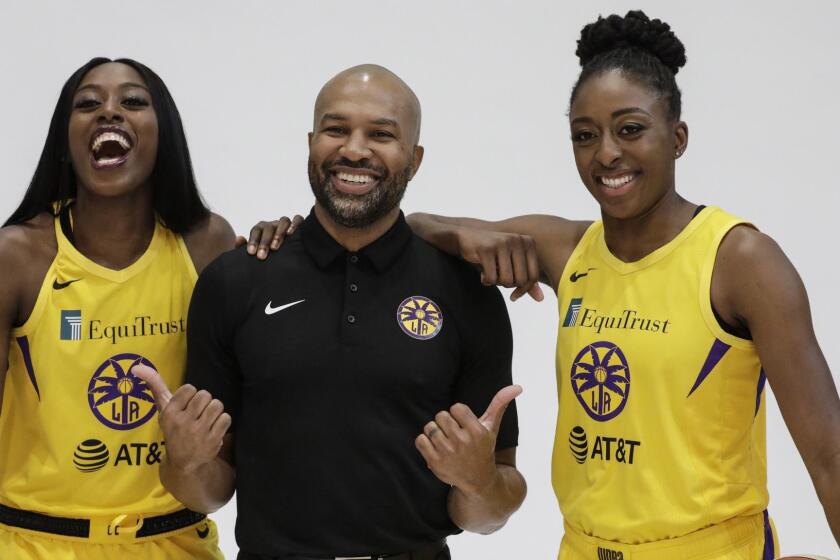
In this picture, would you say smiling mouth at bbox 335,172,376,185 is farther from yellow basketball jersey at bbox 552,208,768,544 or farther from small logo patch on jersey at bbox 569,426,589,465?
small logo patch on jersey at bbox 569,426,589,465

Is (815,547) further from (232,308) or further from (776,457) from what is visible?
(232,308)

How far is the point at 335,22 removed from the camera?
4.57 m

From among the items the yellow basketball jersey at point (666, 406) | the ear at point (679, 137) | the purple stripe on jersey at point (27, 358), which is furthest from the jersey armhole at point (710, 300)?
the purple stripe on jersey at point (27, 358)

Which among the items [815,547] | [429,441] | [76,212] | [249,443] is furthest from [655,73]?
[815,547]

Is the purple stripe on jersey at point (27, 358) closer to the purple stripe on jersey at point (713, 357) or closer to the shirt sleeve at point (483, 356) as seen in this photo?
the shirt sleeve at point (483, 356)

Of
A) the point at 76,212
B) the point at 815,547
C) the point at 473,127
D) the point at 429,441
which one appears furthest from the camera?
the point at 473,127

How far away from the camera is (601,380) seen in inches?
95.0

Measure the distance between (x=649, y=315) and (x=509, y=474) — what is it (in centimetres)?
46

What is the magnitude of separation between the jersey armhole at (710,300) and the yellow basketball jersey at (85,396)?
1114mm

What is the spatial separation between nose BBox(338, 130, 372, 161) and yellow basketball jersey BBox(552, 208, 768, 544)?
552 mm

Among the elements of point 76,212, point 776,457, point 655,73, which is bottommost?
point 776,457

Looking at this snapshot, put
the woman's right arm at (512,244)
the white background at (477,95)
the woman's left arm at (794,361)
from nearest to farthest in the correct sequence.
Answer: the woman's left arm at (794,361)
the woman's right arm at (512,244)
the white background at (477,95)

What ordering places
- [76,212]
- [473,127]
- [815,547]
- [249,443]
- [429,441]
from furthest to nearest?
[473,127]
[815,547]
[76,212]
[249,443]
[429,441]

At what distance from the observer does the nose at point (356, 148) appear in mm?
2502
